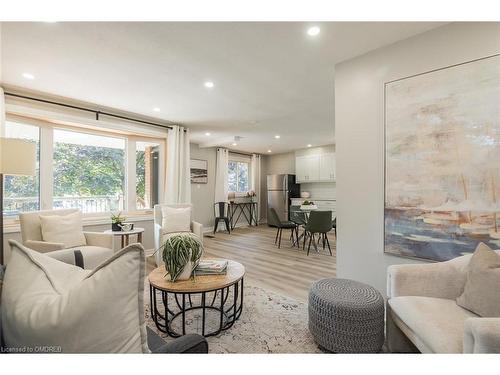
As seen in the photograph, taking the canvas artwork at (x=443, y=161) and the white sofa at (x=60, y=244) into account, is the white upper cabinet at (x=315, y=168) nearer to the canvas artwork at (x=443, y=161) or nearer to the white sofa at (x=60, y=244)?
the canvas artwork at (x=443, y=161)

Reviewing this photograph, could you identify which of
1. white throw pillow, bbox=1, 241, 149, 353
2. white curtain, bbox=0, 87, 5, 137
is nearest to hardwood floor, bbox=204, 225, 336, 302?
white throw pillow, bbox=1, 241, 149, 353

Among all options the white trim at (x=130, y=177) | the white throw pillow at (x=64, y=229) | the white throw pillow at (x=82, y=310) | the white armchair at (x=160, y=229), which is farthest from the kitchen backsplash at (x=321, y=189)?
the white throw pillow at (x=82, y=310)

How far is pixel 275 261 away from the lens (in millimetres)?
3732

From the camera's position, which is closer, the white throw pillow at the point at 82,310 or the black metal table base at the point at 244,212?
the white throw pillow at the point at 82,310

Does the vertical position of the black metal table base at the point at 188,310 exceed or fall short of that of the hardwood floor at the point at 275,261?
it exceeds it

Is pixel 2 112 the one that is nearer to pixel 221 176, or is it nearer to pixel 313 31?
pixel 313 31

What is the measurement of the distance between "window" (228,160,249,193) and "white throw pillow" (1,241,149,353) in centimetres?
666

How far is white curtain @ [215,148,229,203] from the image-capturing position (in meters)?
6.54

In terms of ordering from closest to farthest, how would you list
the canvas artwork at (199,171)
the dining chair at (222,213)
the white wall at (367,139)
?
1. the white wall at (367,139)
2. the canvas artwork at (199,171)
3. the dining chair at (222,213)

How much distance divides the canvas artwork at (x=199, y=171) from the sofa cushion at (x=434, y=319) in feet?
17.1

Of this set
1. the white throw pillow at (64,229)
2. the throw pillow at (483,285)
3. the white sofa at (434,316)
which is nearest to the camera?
the white sofa at (434,316)

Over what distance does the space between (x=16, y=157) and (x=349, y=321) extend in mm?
3042

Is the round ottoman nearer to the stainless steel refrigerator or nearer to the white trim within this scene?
the white trim

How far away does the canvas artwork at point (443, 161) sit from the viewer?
5.26ft
